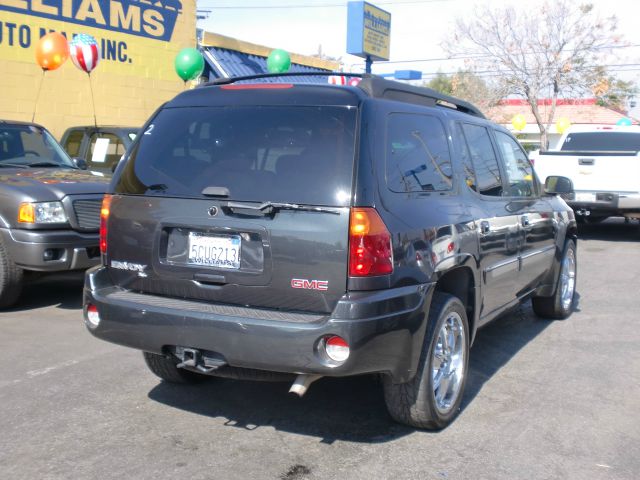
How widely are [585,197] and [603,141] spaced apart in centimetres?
237

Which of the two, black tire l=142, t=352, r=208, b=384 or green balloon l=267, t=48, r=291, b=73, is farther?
green balloon l=267, t=48, r=291, b=73

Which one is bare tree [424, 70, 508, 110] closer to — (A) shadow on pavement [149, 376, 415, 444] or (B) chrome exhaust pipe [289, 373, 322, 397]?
(A) shadow on pavement [149, 376, 415, 444]

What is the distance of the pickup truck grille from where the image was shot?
22.8 feet

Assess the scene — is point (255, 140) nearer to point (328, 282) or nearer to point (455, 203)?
point (328, 282)

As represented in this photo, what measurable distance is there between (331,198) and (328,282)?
1.35ft

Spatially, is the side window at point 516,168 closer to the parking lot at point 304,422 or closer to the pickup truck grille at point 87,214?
the parking lot at point 304,422

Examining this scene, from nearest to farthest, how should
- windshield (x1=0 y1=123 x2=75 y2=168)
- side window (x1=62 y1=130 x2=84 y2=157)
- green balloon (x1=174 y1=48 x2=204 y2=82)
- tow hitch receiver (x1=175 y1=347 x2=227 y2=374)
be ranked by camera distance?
tow hitch receiver (x1=175 y1=347 x2=227 y2=374)
windshield (x1=0 y1=123 x2=75 y2=168)
side window (x1=62 y1=130 x2=84 y2=157)
green balloon (x1=174 y1=48 x2=204 y2=82)

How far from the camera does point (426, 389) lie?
405 cm

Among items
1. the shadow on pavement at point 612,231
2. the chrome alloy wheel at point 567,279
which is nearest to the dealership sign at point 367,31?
the shadow on pavement at point 612,231

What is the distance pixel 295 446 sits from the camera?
159 inches

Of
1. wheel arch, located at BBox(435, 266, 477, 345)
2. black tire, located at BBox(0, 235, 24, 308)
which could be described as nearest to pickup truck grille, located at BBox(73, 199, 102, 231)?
black tire, located at BBox(0, 235, 24, 308)

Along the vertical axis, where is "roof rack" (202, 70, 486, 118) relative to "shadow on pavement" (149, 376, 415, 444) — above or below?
above

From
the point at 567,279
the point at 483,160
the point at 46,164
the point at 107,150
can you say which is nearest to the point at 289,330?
the point at 483,160

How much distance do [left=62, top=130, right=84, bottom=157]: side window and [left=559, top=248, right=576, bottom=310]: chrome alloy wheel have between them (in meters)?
7.22
